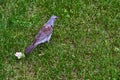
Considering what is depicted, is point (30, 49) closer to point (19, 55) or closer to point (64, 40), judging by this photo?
point (19, 55)

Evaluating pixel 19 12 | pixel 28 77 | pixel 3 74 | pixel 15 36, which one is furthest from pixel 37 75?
pixel 19 12

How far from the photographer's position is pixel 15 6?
28.3 feet

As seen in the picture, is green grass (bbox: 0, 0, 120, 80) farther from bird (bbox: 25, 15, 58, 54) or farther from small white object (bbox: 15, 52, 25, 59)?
bird (bbox: 25, 15, 58, 54)

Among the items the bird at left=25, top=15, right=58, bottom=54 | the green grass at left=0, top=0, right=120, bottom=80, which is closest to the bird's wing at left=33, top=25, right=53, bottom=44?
the bird at left=25, top=15, right=58, bottom=54

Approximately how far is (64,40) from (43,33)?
1.98ft

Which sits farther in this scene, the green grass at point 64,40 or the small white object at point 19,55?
the small white object at point 19,55

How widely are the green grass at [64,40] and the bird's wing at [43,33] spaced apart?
0.97 feet

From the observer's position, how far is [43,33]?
7523mm

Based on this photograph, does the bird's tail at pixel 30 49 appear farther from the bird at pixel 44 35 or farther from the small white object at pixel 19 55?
the small white object at pixel 19 55

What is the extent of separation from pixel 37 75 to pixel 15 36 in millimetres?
1106

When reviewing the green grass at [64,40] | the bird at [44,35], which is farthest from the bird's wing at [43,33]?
the green grass at [64,40]

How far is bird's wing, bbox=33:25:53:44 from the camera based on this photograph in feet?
24.3

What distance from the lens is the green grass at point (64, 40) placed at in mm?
7270

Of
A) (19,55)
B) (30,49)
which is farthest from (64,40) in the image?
(19,55)
